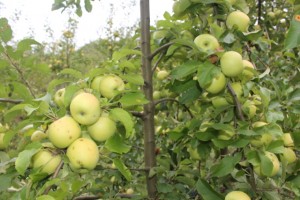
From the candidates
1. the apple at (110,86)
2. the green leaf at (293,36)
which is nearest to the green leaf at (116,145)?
the apple at (110,86)

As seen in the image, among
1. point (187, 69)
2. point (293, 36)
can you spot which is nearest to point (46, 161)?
point (187, 69)

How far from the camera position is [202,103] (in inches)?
63.4

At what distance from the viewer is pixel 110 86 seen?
3.44 ft

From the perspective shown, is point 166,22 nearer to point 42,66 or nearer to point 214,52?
point 214,52

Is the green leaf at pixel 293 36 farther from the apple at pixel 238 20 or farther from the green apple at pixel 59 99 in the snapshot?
the green apple at pixel 59 99

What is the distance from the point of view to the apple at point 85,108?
932 mm

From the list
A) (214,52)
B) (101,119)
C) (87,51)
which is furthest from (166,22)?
(87,51)

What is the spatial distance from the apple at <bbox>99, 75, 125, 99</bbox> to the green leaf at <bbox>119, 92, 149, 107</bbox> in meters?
0.04

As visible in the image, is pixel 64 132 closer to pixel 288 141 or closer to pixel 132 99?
pixel 132 99

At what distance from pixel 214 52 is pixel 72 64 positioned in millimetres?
3876

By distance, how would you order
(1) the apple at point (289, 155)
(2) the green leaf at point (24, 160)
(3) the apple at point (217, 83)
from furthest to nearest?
(1) the apple at point (289, 155) → (3) the apple at point (217, 83) → (2) the green leaf at point (24, 160)

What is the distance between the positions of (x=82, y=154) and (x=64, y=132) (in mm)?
68

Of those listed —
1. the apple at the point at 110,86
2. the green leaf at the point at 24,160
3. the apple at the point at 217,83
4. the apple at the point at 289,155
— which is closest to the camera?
the green leaf at the point at 24,160

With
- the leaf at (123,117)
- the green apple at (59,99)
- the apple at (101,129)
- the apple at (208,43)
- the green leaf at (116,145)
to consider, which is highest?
the apple at (208,43)
